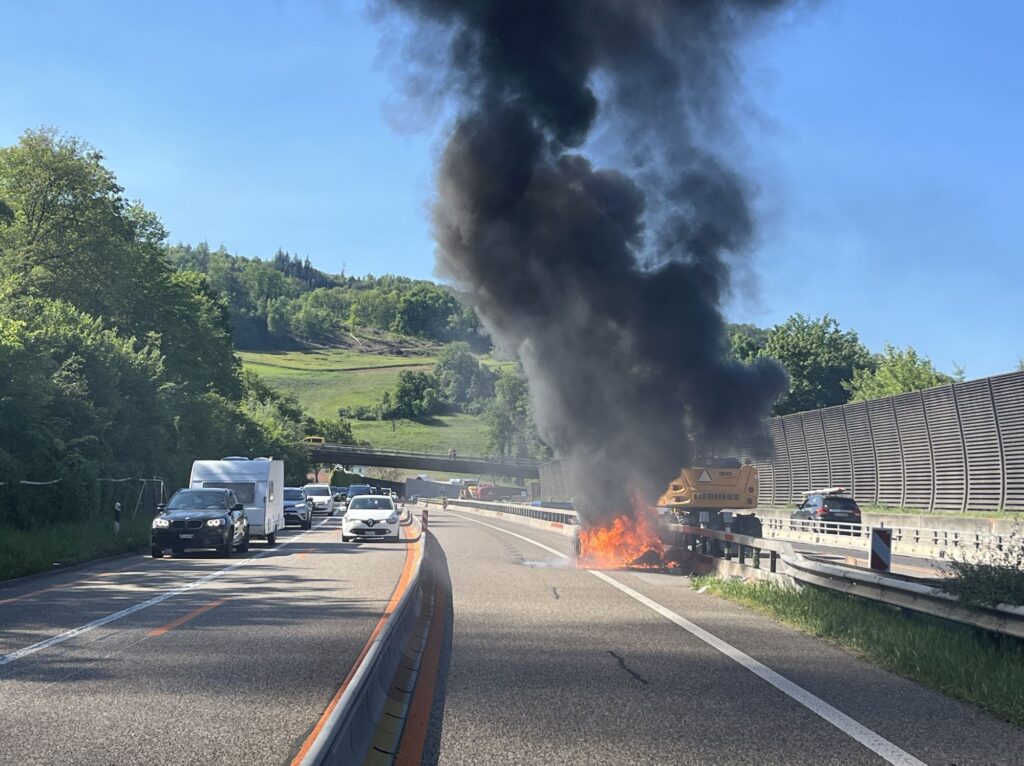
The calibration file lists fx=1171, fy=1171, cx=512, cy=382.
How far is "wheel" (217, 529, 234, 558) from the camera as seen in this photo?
26.4 metres

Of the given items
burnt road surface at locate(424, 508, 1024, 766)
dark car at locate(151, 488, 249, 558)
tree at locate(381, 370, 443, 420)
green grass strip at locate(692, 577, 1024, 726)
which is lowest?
burnt road surface at locate(424, 508, 1024, 766)

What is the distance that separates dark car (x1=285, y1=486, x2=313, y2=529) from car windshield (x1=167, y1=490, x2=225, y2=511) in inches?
694

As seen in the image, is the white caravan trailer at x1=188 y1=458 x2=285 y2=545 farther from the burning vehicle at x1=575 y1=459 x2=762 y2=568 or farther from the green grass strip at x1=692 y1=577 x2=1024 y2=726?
the green grass strip at x1=692 y1=577 x2=1024 y2=726

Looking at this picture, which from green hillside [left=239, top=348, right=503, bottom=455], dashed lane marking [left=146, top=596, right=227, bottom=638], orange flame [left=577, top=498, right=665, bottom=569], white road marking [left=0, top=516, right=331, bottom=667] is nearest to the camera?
white road marking [left=0, top=516, right=331, bottom=667]

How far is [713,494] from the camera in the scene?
2841cm

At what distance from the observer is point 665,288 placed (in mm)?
30031

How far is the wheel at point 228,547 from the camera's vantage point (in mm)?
26400

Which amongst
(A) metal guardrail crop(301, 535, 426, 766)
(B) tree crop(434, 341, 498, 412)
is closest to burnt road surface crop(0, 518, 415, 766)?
(A) metal guardrail crop(301, 535, 426, 766)

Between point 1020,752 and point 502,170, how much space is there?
2507 centimetres

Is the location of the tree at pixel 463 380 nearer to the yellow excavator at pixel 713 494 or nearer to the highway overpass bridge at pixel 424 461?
the highway overpass bridge at pixel 424 461

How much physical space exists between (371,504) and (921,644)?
995 inches

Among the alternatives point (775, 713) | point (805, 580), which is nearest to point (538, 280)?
point (805, 580)

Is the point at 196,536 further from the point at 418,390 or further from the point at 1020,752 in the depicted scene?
the point at 418,390

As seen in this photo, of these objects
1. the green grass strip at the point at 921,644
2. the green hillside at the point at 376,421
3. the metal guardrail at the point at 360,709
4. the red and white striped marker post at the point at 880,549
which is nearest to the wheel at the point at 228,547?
the green grass strip at the point at 921,644
